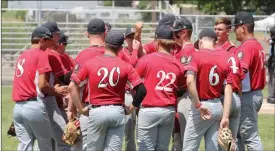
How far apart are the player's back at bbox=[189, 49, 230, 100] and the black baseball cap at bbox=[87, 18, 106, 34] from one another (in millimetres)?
1284

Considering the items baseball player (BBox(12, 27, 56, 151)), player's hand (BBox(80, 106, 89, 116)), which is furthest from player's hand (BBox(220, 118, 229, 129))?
baseball player (BBox(12, 27, 56, 151))

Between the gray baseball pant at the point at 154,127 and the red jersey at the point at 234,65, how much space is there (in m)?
0.93

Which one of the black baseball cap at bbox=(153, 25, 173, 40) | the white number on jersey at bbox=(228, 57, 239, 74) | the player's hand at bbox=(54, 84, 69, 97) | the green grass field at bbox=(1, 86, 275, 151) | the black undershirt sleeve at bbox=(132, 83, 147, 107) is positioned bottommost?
the green grass field at bbox=(1, 86, 275, 151)

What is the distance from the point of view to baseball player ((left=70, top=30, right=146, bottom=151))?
905 cm

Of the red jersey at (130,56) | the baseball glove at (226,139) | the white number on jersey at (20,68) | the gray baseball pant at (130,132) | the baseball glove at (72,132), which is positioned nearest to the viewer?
the baseball glove at (226,139)

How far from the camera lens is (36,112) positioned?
391 inches

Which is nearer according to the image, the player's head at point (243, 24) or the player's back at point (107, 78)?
the player's back at point (107, 78)

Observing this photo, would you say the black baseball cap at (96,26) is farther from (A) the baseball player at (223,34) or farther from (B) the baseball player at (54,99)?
(A) the baseball player at (223,34)

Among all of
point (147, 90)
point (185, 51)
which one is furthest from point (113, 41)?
point (185, 51)

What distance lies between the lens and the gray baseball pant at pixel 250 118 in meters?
10.6

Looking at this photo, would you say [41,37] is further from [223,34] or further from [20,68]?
[223,34]

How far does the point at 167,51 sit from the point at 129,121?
2.00 metres

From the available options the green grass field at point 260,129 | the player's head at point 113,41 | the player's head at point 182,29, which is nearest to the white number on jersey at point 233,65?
the player's head at point 182,29

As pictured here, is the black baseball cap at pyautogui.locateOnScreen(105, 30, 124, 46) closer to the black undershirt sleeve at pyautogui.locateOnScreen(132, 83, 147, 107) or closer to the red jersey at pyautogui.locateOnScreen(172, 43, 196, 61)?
the black undershirt sleeve at pyautogui.locateOnScreen(132, 83, 147, 107)
